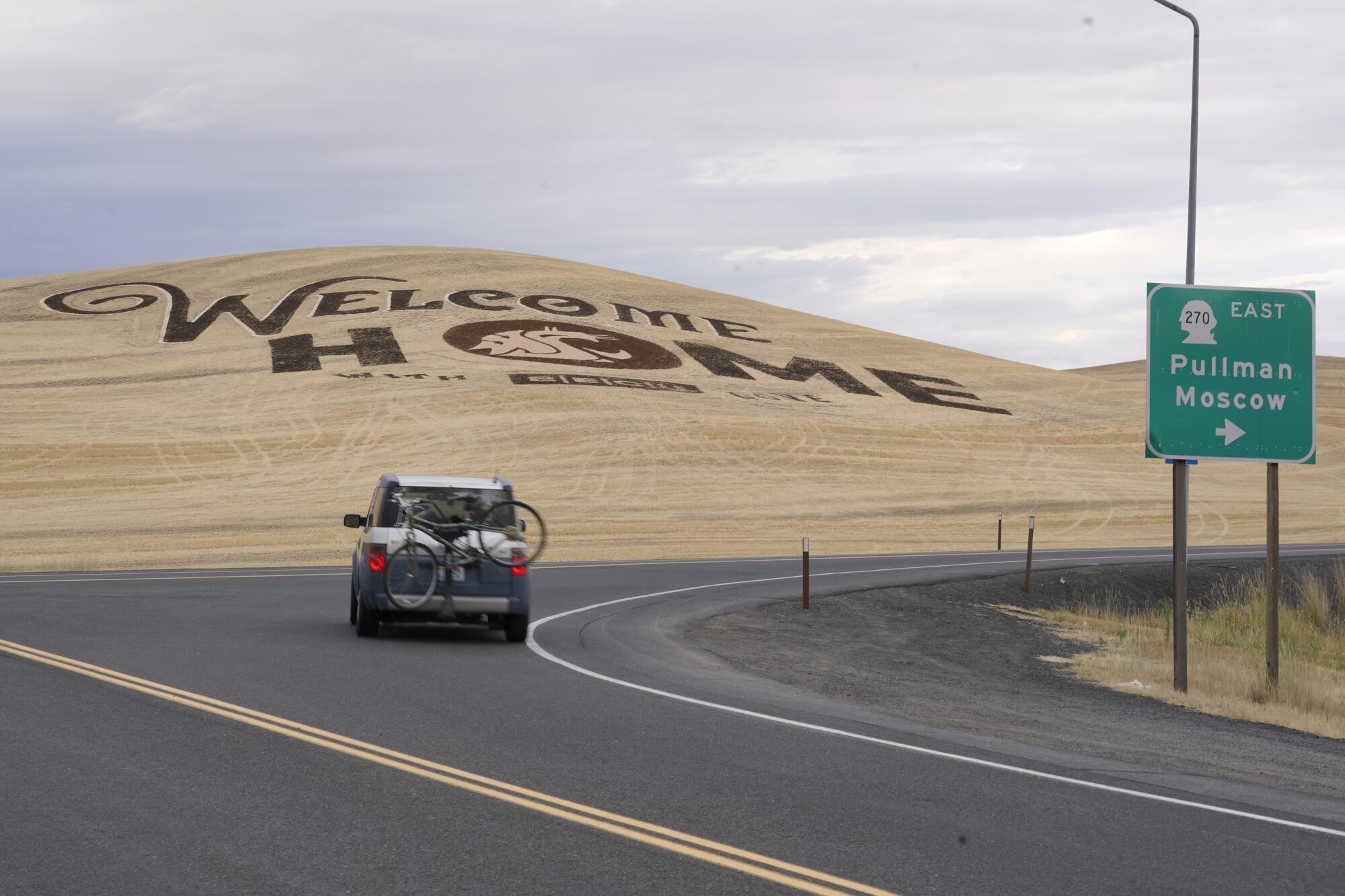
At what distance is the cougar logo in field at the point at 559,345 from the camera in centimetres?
6631

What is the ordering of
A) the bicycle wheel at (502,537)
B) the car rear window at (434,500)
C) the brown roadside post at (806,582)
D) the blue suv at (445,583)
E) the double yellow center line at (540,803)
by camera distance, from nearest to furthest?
the double yellow center line at (540,803) < the blue suv at (445,583) < the bicycle wheel at (502,537) < the car rear window at (434,500) < the brown roadside post at (806,582)

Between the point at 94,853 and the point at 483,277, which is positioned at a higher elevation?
the point at 483,277

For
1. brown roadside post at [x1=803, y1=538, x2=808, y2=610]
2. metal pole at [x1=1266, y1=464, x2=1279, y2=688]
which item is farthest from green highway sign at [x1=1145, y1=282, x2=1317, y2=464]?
brown roadside post at [x1=803, y1=538, x2=808, y2=610]

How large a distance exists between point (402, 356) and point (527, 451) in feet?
51.1

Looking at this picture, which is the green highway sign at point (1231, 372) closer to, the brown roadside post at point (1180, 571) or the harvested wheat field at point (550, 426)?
the brown roadside post at point (1180, 571)

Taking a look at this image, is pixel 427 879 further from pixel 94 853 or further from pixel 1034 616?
pixel 1034 616

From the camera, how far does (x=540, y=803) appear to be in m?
7.81

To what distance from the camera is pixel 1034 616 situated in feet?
77.6


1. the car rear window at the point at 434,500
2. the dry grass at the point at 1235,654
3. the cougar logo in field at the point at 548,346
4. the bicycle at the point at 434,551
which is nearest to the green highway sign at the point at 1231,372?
the dry grass at the point at 1235,654

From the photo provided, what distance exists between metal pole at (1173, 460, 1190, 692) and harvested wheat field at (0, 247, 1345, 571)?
19.0 meters

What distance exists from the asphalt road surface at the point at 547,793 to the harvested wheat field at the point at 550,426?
18.0 metres

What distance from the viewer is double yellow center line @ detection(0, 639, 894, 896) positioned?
254 inches

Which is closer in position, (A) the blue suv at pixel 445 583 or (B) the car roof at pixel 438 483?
(A) the blue suv at pixel 445 583

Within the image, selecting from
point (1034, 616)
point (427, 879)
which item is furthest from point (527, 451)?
point (427, 879)
